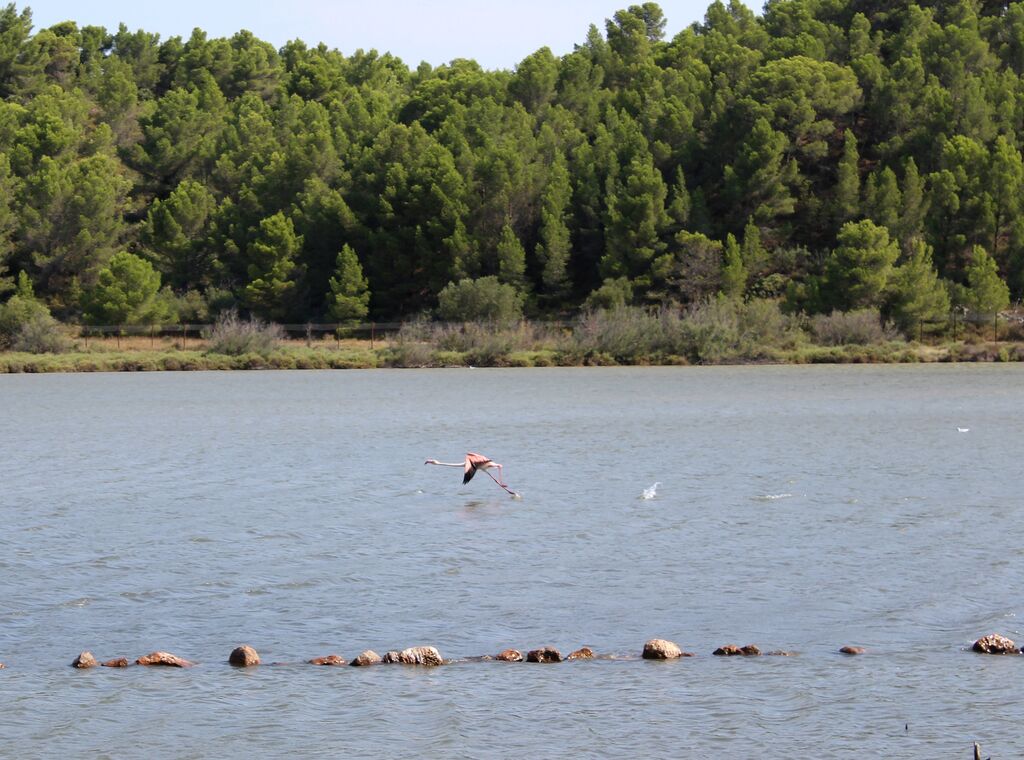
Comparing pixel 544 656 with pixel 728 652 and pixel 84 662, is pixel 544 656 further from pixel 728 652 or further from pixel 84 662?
pixel 84 662

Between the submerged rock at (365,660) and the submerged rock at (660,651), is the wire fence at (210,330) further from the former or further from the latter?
the submerged rock at (660,651)

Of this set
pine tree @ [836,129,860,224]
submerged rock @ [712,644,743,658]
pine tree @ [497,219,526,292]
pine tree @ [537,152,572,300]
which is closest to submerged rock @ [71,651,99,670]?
submerged rock @ [712,644,743,658]

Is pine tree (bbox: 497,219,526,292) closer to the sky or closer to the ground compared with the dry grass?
closer to the sky

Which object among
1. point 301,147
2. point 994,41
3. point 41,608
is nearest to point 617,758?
point 41,608

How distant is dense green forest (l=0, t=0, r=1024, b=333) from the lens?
264 ft

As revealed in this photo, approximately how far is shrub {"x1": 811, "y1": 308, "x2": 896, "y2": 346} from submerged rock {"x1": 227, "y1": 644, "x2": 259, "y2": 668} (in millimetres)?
59631

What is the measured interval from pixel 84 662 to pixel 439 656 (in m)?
3.04

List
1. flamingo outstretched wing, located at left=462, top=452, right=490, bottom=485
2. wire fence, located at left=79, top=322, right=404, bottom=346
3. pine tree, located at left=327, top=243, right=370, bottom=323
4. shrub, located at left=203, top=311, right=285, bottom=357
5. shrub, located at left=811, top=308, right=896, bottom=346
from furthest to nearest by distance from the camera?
pine tree, located at left=327, top=243, right=370, bottom=323
wire fence, located at left=79, top=322, right=404, bottom=346
shrub, located at left=203, top=311, right=285, bottom=357
shrub, located at left=811, top=308, right=896, bottom=346
flamingo outstretched wing, located at left=462, top=452, right=490, bottom=485

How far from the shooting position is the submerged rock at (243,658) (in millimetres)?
12891

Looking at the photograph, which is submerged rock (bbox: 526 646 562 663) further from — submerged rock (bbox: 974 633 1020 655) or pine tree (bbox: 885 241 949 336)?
pine tree (bbox: 885 241 949 336)

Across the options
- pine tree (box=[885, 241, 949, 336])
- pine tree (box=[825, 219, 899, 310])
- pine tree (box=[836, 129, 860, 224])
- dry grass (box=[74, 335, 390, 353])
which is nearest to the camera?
pine tree (box=[885, 241, 949, 336])

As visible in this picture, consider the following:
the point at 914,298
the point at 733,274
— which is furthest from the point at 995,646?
the point at 733,274

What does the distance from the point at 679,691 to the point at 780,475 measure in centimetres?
1583

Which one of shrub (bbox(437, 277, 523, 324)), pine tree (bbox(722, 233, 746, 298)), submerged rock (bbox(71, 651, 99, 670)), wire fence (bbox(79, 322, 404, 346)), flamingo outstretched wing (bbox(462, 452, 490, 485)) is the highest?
pine tree (bbox(722, 233, 746, 298))
